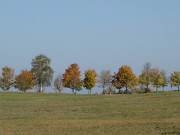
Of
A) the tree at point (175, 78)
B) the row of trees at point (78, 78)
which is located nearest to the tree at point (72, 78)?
the row of trees at point (78, 78)

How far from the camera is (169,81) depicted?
96438 mm

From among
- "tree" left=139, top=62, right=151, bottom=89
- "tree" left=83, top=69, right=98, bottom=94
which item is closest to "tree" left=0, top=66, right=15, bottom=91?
"tree" left=83, top=69, right=98, bottom=94

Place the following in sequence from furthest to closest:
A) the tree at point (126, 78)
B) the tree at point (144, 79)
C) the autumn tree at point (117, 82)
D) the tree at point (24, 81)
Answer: the tree at point (144, 79) < the tree at point (24, 81) < the autumn tree at point (117, 82) < the tree at point (126, 78)

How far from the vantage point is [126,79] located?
87500 millimetres

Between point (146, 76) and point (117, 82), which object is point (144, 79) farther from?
point (117, 82)

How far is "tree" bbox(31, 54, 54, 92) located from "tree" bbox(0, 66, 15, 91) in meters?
6.34

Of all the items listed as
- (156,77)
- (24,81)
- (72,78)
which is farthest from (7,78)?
(156,77)

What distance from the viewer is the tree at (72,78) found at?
9138 centimetres

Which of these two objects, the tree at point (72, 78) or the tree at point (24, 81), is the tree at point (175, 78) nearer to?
the tree at point (72, 78)

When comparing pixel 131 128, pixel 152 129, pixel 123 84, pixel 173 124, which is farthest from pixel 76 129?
pixel 123 84

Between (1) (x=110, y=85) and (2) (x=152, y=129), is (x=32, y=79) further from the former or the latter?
(2) (x=152, y=129)

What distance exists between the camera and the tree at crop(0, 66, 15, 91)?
90.6 meters

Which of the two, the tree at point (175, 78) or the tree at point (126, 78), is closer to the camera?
the tree at point (126, 78)

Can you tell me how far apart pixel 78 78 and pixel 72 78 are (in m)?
1.74
